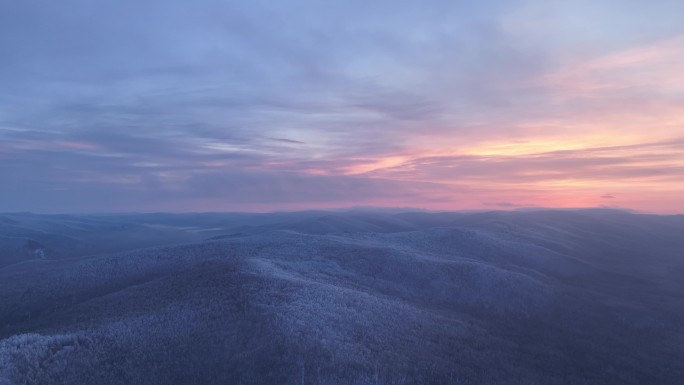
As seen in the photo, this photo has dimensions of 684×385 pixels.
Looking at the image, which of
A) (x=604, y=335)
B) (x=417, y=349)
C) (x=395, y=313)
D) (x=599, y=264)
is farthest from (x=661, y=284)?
(x=417, y=349)

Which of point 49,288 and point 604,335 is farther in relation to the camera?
point 49,288

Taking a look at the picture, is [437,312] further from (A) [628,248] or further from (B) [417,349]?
(A) [628,248]

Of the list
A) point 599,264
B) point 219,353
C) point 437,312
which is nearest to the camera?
point 219,353

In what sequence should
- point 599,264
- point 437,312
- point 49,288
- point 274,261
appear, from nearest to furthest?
point 437,312 < point 49,288 < point 274,261 < point 599,264

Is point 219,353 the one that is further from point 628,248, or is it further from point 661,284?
point 628,248

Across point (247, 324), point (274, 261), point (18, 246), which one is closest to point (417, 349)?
point (247, 324)

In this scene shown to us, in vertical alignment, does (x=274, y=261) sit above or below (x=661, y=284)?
above
